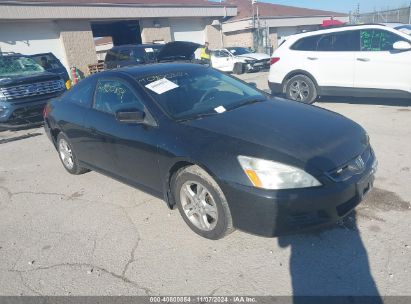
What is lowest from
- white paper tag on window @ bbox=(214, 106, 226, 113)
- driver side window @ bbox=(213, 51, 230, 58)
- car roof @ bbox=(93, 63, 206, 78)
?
driver side window @ bbox=(213, 51, 230, 58)

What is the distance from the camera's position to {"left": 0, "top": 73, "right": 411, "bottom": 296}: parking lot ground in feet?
8.41

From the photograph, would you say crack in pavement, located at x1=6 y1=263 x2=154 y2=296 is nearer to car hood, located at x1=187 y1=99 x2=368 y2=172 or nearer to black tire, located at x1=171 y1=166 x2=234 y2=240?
black tire, located at x1=171 y1=166 x2=234 y2=240

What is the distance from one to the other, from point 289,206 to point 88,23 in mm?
19711

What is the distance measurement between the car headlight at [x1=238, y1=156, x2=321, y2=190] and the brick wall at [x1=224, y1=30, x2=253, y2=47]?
26.5m

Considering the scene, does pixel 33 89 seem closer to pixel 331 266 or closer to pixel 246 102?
pixel 246 102

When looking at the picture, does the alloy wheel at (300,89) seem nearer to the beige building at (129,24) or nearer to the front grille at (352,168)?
the front grille at (352,168)

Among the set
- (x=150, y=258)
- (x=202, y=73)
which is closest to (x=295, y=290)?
(x=150, y=258)

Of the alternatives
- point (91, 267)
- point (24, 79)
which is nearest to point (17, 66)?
point (24, 79)

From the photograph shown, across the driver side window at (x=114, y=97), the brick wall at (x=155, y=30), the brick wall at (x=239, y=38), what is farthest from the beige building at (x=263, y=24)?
the driver side window at (x=114, y=97)

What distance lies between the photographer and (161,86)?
3.61 m

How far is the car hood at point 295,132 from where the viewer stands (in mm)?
2697

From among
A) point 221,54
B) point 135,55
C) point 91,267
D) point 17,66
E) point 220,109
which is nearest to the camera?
point 91,267

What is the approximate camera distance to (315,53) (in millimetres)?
7805

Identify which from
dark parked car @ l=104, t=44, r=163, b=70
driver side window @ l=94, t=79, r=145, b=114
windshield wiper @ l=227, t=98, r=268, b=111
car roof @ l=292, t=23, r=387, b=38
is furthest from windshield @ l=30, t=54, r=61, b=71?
windshield wiper @ l=227, t=98, r=268, b=111
